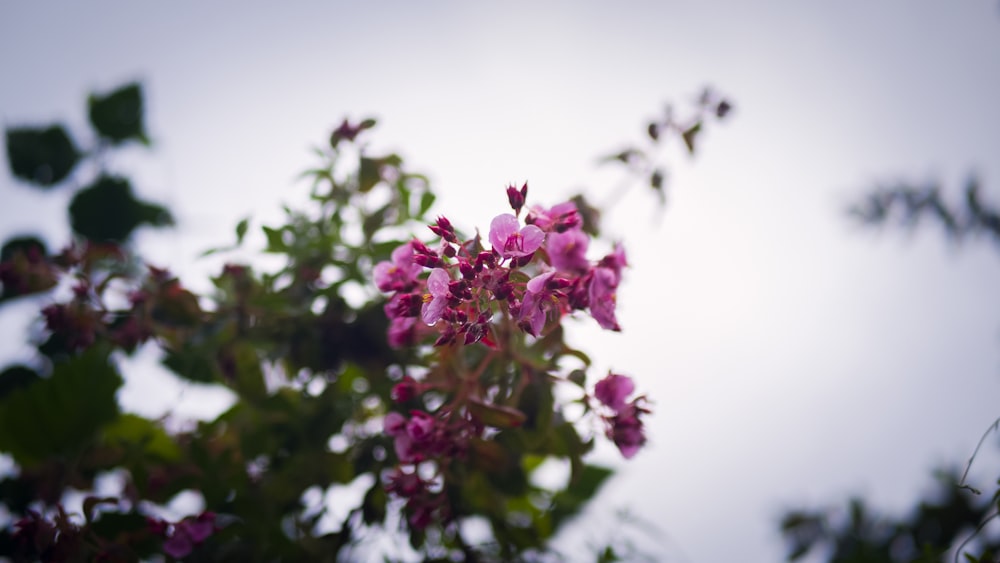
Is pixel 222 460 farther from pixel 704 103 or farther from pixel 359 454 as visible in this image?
pixel 704 103

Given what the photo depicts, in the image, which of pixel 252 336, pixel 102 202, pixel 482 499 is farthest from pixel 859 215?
pixel 102 202

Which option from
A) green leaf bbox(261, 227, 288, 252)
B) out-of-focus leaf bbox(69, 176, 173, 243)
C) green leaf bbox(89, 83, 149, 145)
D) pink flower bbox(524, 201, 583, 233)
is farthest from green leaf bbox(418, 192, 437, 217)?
green leaf bbox(89, 83, 149, 145)

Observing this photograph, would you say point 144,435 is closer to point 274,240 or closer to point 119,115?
point 274,240

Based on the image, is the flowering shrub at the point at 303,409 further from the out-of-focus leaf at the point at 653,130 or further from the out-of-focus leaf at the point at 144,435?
the out-of-focus leaf at the point at 653,130

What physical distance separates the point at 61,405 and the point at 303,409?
1.79 feet

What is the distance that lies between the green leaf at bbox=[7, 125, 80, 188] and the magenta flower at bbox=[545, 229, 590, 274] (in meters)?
2.05

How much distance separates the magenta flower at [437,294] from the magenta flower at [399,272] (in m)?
0.16

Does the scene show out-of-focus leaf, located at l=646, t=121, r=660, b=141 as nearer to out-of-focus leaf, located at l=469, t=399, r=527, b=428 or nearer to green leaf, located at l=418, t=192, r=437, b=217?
green leaf, located at l=418, t=192, r=437, b=217

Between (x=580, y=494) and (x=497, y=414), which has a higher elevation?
(x=497, y=414)

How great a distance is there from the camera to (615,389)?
3.12ft

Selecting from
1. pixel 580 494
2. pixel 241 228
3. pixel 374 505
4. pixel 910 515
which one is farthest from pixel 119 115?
pixel 910 515

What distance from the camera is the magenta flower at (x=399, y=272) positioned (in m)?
0.96

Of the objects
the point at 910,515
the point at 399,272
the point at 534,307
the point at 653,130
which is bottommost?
the point at 910,515

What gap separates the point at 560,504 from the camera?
1579mm
